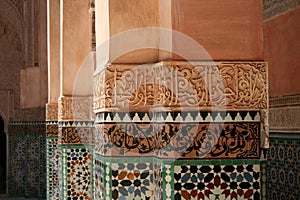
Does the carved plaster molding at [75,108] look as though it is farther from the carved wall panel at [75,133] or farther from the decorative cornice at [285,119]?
the decorative cornice at [285,119]

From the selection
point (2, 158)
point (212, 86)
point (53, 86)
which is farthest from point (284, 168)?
point (2, 158)

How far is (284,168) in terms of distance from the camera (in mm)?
3229

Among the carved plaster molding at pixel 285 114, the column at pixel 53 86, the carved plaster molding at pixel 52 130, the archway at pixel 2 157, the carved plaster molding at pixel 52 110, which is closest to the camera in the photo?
the carved plaster molding at pixel 285 114

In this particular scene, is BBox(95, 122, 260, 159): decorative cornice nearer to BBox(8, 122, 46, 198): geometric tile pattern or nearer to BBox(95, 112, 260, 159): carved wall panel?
BBox(95, 112, 260, 159): carved wall panel

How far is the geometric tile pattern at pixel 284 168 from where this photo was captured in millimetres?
3068

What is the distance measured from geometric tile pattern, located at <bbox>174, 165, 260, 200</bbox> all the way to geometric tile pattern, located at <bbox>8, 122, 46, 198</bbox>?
5.88 metres

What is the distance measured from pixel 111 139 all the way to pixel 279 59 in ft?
5.29

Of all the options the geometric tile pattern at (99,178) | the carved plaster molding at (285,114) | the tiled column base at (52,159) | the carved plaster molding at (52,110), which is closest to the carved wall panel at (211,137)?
the geometric tile pattern at (99,178)

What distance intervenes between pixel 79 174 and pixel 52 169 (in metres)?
1.40

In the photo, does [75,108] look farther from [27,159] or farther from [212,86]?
[27,159]

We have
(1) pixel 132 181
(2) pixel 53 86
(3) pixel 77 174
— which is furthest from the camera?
(2) pixel 53 86

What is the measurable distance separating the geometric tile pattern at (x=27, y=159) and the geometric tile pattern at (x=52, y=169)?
7.01ft

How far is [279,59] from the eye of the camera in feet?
10.8

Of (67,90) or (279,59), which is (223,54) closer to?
(279,59)
